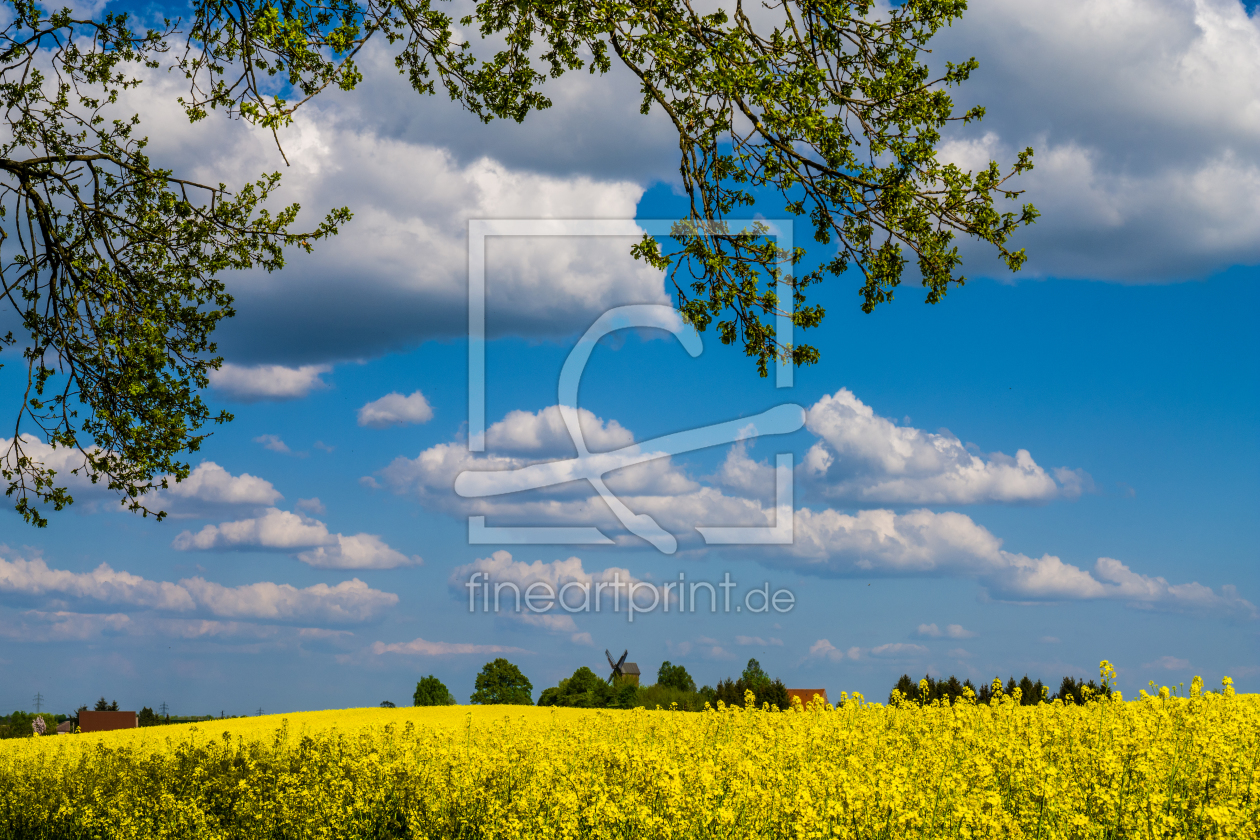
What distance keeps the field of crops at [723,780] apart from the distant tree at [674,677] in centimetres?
2121

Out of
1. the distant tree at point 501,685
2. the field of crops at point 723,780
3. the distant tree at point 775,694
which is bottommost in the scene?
the distant tree at point 501,685

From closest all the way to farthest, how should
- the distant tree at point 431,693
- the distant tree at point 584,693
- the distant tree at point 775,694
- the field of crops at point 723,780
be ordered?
the field of crops at point 723,780 < the distant tree at point 775,694 < the distant tree at point 584,693 < the distant tree at point 431,693

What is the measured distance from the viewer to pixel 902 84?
8.77 metres

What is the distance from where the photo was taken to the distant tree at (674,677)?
32.6m

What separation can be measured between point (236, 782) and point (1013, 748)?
7.45 metres

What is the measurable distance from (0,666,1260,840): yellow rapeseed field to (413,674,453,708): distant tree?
65.5ft

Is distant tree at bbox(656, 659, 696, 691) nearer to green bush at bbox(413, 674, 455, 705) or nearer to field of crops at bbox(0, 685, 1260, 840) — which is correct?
green bush at bbox(413, 674, 455, 705)

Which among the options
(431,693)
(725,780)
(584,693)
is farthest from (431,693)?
(725,780)

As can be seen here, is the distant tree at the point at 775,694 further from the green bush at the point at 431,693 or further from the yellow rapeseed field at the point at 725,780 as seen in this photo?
the green bush at the point at 431,693

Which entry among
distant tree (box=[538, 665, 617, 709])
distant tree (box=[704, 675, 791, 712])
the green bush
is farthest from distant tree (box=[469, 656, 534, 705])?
distant tree (box=[704, 675, 791, 712])

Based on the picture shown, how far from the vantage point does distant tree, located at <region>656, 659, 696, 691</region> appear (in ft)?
107

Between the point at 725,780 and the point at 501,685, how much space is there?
95.5 feet

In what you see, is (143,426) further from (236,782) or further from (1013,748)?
(1013,748)

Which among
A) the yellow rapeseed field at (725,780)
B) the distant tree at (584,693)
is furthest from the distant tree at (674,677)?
the yellow rapeseed field at (725,780)
